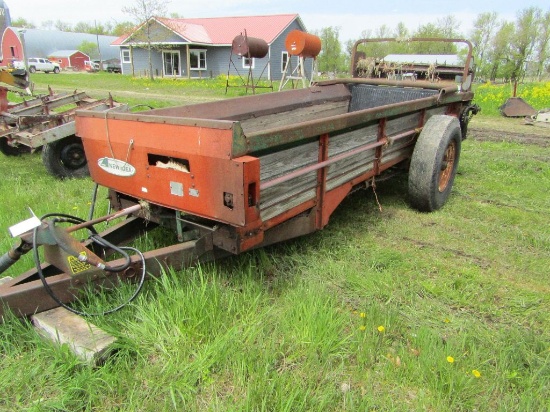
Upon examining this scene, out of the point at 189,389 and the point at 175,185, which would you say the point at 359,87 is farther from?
the point at 189,389

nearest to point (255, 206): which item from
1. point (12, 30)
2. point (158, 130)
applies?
point (158, 130)

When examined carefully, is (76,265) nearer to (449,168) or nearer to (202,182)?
(202,182)

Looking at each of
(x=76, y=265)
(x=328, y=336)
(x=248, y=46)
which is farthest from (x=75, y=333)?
(x=248, y=46)

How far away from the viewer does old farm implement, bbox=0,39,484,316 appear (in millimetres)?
2189

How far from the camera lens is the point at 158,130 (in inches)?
96.0

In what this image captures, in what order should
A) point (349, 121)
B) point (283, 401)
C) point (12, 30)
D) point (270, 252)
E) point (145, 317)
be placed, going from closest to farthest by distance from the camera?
point (283, 401)
point (145, 317)
point (349, 121)
point (270, 252)
point (12, 30)

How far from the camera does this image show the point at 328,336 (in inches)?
89.4

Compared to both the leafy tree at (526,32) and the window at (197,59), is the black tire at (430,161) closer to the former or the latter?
the window at (197,59)

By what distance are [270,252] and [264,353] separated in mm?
1254

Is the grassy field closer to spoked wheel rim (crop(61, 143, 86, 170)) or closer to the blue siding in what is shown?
spoked wheel rim (crop(61, 143, 86, 170))

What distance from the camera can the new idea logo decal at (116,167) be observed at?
108 inches

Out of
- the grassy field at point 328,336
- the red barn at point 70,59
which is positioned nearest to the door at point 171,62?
the grassy field at point 328,336

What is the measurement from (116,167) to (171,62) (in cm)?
2931

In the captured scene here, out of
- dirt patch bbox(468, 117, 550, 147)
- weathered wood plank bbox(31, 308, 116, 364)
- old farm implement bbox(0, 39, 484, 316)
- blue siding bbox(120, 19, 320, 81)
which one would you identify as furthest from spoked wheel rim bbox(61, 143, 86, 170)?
blue siding bbox(120, 19, 320, 81)
